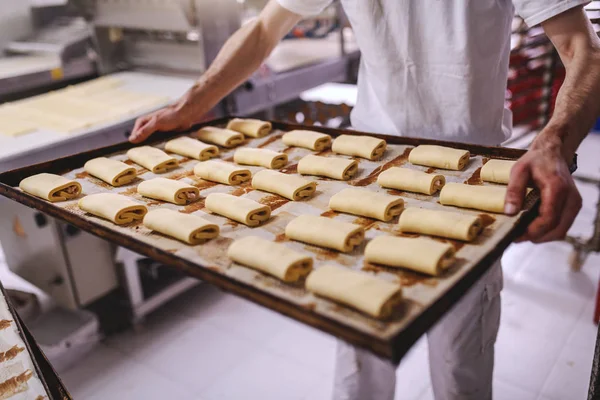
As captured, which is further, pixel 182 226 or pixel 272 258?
pixel 182 226

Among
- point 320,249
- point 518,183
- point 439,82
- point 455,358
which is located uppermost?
point 439,82

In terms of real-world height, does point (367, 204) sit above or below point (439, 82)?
below

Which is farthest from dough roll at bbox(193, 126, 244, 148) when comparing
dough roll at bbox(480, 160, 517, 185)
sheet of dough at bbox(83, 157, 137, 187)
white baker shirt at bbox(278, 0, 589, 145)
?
dough roll at bbox(480, 160, 517, 185)

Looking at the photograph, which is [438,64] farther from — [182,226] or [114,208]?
[114,208]

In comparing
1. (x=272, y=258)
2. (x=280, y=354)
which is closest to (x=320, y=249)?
(x=272, y=258)

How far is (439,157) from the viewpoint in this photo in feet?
5.44

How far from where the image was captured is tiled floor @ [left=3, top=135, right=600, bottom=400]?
2471 mm

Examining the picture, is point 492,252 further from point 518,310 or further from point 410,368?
point 518,310

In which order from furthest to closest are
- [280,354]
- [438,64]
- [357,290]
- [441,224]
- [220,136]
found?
[280,354] → [220,136] → [438,64] → [441,224] → [357,290]

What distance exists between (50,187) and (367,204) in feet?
3.25

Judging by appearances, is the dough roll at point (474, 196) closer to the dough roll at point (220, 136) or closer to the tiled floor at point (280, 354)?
the dough roll at point (220, 136)

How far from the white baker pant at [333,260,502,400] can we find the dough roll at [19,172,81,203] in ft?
3.59

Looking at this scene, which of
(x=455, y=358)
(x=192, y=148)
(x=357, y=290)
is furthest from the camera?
(x=192, y=148)

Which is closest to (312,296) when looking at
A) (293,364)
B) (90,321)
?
(293,364)
